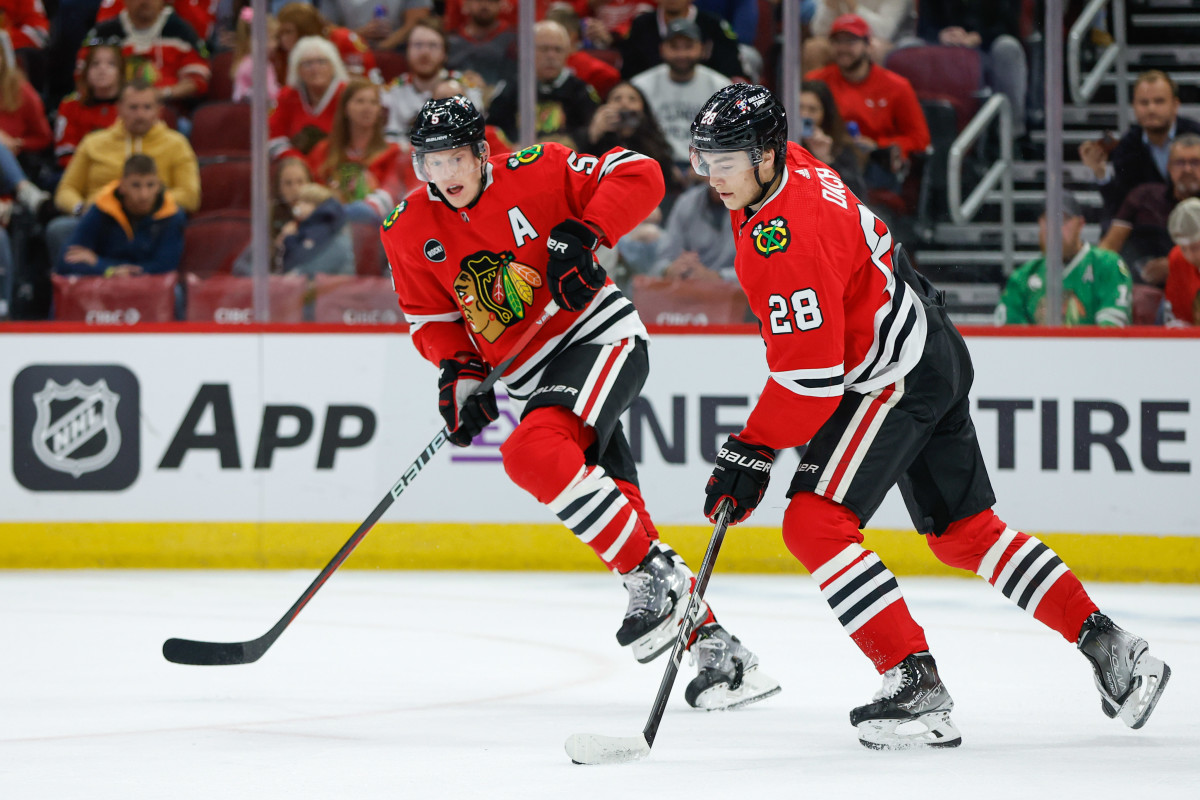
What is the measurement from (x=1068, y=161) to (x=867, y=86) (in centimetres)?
70

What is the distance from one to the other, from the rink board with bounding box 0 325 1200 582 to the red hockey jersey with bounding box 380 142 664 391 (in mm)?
1854

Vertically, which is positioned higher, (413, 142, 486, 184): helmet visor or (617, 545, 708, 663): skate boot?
(413, 142, 486, 184): helmet visor

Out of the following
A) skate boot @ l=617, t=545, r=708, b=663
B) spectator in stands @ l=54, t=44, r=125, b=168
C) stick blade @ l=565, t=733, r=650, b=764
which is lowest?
stick blade @ l=565, t=733, r=650, b=764

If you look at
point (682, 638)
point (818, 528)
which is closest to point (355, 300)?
point (682, 638)

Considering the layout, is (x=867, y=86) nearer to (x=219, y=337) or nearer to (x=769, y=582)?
(x=769, y=582)

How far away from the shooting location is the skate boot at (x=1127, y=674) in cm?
263

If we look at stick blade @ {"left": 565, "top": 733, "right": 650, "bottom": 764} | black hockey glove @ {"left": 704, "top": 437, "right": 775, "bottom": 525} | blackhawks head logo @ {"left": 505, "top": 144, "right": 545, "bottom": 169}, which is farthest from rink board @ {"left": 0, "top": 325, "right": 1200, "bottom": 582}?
stick blade @ {"left": 565, "top": 733, "right": 650, "bottom": 764}

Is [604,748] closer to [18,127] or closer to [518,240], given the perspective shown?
[518,240]

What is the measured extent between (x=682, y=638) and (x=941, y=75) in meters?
3.07

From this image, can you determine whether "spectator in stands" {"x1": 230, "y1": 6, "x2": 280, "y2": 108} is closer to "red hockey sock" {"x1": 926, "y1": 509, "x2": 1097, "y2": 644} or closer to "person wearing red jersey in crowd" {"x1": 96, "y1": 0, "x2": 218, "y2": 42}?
"person wearing red jersey in crowd" {"x1": 96, "y1": 0, "x2": 218, "y2": 42}

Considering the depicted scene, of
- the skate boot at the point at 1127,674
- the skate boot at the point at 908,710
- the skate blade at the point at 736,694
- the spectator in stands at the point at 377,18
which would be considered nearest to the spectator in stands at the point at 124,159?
the spectator in stands at the point at 377,18

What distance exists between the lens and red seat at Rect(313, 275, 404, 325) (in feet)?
17.4

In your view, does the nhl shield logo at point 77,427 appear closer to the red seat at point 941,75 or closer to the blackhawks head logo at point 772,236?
the red seat at point 941,75

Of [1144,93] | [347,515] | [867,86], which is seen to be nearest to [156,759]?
[347,515]
